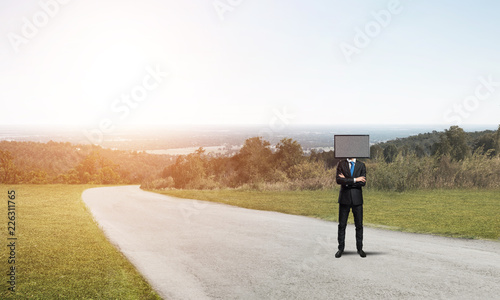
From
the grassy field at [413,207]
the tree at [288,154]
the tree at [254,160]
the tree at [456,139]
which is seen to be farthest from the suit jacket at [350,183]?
the tree at [456,139]

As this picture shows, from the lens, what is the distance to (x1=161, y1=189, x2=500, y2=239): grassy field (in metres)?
10.8

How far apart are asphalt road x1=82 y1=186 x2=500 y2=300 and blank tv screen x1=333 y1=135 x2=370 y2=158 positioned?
6.93 feet

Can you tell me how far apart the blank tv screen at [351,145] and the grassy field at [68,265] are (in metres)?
3.81

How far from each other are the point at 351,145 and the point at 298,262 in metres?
2.67

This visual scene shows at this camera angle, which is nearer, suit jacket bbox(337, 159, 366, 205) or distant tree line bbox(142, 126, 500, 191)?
suit jacket bbox(337, 159, 366, 205)

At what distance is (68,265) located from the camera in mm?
8211

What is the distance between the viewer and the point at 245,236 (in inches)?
404

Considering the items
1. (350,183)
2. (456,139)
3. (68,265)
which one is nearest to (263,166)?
(456,139)

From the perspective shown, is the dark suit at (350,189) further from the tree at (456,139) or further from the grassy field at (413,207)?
the tree at (456,139)

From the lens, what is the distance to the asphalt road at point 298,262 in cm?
637

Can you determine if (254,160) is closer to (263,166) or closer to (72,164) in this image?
(263,166)

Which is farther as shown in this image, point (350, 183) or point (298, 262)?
point (298, 262)

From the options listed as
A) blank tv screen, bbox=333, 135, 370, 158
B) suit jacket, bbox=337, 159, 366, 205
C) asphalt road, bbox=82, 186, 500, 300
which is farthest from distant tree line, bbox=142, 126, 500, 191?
blank tv screen, bbox=333, 135, 370, 158

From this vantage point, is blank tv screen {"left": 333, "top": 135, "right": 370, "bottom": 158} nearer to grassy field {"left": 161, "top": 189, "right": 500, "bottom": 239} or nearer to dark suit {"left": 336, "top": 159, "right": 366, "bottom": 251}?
dark suit {"left": 336, "top": 159, "right": 366, "bottom": 251}
